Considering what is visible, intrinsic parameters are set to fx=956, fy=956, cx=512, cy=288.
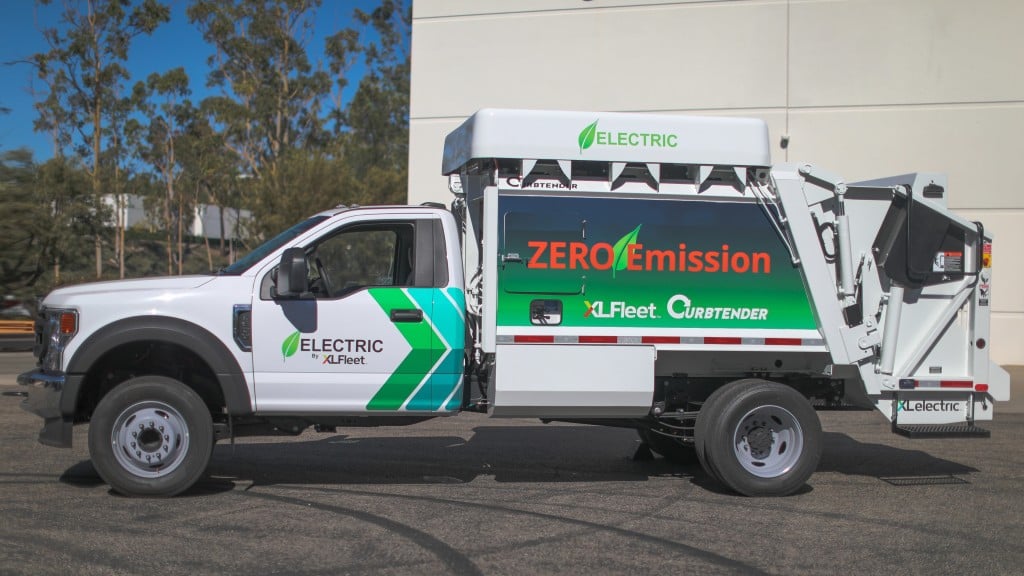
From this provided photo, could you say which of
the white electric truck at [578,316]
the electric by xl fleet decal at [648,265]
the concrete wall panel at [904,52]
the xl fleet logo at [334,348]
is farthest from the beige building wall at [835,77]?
the xl fleet logo at [334,348]

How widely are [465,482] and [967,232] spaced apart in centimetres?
465

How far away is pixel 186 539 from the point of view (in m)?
6.00

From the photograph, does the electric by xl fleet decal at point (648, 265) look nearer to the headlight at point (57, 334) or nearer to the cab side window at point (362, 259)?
the cab side window at point (362, 259)

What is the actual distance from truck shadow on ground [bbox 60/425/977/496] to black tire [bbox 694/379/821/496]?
1.60ft

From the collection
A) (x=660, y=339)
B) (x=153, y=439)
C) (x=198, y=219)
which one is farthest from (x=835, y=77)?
(x=198, y=219)

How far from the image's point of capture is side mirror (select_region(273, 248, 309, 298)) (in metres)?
6.83

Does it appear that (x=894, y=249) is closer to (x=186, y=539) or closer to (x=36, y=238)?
(x=186, y=539)

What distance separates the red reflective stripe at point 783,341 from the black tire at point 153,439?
14.2ft

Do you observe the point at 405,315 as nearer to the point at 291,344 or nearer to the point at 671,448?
the point at 291,344

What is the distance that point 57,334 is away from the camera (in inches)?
279

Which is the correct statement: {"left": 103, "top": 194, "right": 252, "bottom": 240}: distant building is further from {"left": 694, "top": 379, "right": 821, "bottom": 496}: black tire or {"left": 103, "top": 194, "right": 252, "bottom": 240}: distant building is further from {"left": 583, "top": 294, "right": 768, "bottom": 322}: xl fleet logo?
{"left": 694, "top": 379, "right": 821, "bottom": 496}: black tire

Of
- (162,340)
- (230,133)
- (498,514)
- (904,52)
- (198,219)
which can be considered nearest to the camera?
(498,514)

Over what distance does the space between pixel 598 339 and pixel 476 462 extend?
85.6 inches

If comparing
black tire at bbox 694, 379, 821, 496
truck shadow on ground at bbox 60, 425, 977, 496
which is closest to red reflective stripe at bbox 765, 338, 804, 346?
black tire at bbox 694, 379, 821, 496
